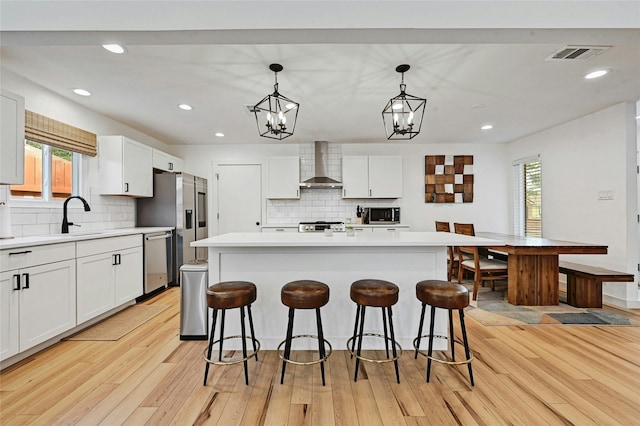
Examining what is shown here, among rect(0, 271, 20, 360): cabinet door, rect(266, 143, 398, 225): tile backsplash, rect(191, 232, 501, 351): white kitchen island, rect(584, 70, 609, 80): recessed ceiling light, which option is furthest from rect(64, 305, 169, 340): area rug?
rect(584, 70, 609, 80): recessed ceiling light

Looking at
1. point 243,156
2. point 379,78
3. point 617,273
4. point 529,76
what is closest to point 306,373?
point 379,78

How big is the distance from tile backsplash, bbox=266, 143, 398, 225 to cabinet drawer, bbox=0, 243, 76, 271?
10.2 feet

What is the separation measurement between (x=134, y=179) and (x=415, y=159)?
4536mm

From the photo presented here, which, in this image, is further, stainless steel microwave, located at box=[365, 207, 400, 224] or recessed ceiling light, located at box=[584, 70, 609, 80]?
stainless steel microwave, located at box=[365, 207, 400, 224]

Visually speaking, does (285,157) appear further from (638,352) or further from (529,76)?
(638,352)

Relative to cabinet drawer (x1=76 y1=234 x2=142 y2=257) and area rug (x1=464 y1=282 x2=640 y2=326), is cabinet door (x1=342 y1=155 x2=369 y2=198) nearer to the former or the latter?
area rug (x1=464 y1=282 x2=640 y2=326)

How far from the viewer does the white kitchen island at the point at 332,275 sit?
7.49 feet

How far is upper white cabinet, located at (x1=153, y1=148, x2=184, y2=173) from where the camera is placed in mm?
4303

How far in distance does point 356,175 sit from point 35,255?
4.09 meters

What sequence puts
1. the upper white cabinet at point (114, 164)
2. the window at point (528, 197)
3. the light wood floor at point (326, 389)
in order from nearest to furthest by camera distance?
1. the light wood floor at point (326, 389)
2. the upper white cabinet at point (114, 164)
3. the window at point (528, 197)

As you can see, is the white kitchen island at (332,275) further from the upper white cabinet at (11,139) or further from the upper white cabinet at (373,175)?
the upper white cabinet at (373,175)

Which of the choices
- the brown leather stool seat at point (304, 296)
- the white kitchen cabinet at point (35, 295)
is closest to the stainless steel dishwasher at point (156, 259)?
the white kitchen cabinet at point (35, 295)

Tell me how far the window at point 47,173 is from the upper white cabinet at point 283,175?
2.56 m

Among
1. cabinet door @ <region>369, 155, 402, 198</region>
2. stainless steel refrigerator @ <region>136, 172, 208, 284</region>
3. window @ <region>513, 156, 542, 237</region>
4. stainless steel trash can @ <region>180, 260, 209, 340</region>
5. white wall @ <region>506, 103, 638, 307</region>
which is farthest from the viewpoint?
cabinet door @ <region>369, 155, 402, 198</region>
